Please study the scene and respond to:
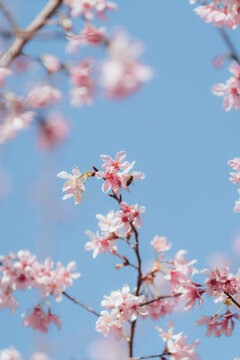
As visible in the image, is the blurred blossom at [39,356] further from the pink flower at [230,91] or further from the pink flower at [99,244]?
the pink flower at [230,91]

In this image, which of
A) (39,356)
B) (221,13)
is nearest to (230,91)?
(221,13)

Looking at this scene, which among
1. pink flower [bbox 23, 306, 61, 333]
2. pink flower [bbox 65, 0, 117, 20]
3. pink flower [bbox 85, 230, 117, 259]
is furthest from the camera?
pink flower [bbox 65, 0, 117, 20]

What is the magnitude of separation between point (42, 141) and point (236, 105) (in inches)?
158

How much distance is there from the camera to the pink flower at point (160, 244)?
9.87ft

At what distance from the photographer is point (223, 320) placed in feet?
8.10

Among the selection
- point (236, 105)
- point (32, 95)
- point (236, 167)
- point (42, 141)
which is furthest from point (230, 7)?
point (42, 141)

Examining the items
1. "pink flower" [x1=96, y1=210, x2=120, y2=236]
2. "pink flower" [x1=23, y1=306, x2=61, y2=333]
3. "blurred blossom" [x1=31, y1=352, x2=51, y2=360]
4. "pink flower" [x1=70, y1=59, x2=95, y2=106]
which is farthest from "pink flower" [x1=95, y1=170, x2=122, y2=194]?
"pink flower" [x1=70, y1=59, x2=95, y2=106]

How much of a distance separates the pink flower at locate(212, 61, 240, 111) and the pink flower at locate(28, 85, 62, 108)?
5.89ft

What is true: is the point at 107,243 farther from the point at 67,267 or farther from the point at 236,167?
the point at 236,167

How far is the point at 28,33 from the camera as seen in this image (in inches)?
131

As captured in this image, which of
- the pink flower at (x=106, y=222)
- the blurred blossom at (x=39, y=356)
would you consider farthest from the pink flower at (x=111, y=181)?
the blurred blossom at (x=39, y=356)

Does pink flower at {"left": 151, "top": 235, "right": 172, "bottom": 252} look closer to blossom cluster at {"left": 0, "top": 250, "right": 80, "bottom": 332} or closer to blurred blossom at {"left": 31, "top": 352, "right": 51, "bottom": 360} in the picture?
blossom cluster at {"left": 0, "top": 250, "right": 80, "bottom": 332}

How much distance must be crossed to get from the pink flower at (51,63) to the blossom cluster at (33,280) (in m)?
1.72

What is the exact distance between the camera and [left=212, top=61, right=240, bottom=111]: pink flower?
310 centimetres
